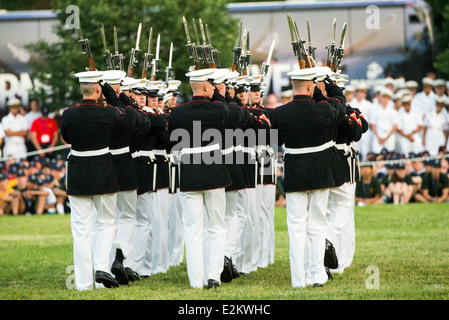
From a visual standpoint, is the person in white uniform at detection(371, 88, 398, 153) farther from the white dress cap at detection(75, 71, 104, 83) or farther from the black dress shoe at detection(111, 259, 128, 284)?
the white dress cap at detection(75, 71, 104, 83)

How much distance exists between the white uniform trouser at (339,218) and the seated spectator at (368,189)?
30.7 ft

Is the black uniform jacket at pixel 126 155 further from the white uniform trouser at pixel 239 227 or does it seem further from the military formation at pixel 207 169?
the white uniform trouser at pixel 239 227

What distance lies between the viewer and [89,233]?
32.8 feet

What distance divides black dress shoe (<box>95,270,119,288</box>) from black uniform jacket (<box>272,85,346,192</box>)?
215 centimetres

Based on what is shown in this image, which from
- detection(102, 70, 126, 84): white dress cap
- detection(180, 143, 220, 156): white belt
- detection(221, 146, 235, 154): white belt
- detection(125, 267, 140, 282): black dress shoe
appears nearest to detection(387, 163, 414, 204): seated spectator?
detection(221, 146, 235, 154): white belt

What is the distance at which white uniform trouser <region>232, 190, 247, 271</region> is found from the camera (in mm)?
11781

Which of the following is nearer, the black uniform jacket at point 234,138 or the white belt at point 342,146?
the black uniform jacket at point 234,138

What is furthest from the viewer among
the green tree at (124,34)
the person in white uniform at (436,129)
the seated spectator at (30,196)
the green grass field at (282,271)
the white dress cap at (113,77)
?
the person in white uniform at (436,129)

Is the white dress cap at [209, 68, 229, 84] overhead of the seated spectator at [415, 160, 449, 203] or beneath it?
overhead

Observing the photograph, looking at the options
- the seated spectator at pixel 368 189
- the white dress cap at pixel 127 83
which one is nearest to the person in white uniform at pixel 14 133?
the seated spectator at pixel 368 189

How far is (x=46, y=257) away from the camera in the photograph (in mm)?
13430

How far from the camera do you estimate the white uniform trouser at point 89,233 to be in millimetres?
9922
